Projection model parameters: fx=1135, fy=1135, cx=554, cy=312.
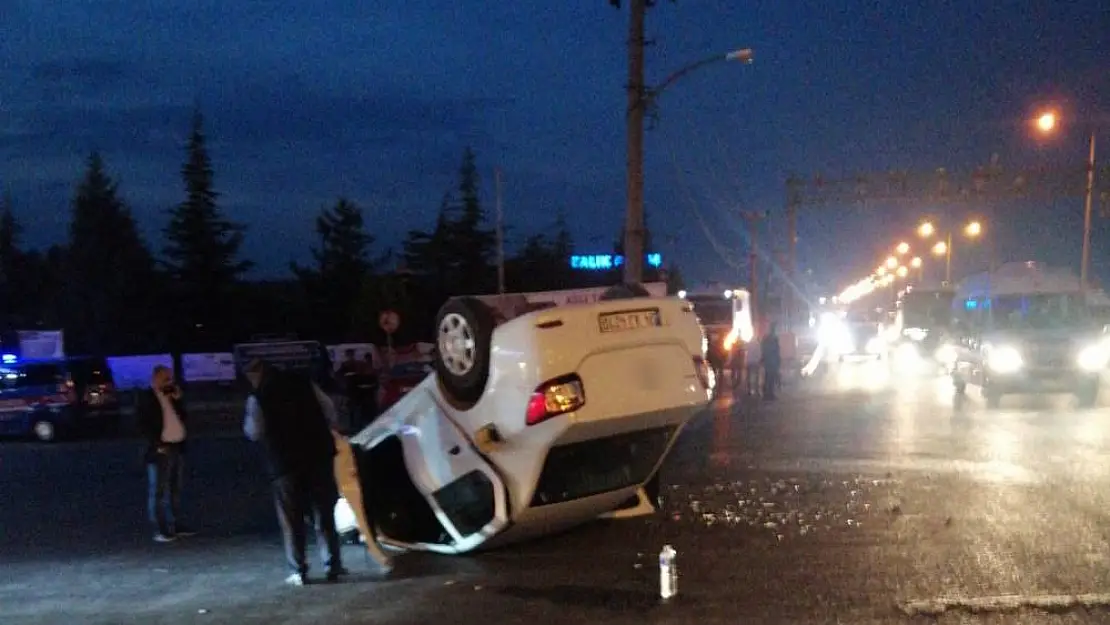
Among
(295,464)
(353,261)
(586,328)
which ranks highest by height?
(353,261)

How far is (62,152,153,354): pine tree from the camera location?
59062mm

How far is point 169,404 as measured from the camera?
11148 mm

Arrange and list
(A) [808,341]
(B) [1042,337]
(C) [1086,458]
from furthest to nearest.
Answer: (A) [808,341] → (B) [1042,337] → (C) [1086,458]

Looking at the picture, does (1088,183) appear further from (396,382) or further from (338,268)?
(338,268)

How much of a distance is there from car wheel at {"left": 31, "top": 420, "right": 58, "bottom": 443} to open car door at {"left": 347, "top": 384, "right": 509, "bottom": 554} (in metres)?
16.9

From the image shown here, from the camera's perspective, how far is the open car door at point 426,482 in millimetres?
8703

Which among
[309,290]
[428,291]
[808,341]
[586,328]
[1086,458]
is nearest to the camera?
[586,328]

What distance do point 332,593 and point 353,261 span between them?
5881 cm

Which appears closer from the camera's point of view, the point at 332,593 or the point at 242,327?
the point at 332,593

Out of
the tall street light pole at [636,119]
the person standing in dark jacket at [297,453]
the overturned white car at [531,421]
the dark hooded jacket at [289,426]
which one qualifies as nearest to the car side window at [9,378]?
the tall street light pole at [636,119]

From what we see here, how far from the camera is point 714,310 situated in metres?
40.0

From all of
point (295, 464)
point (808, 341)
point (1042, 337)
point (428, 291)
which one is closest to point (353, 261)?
point (428, 291)

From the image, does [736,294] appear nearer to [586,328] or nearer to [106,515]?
[106,515]

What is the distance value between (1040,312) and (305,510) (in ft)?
63.7
